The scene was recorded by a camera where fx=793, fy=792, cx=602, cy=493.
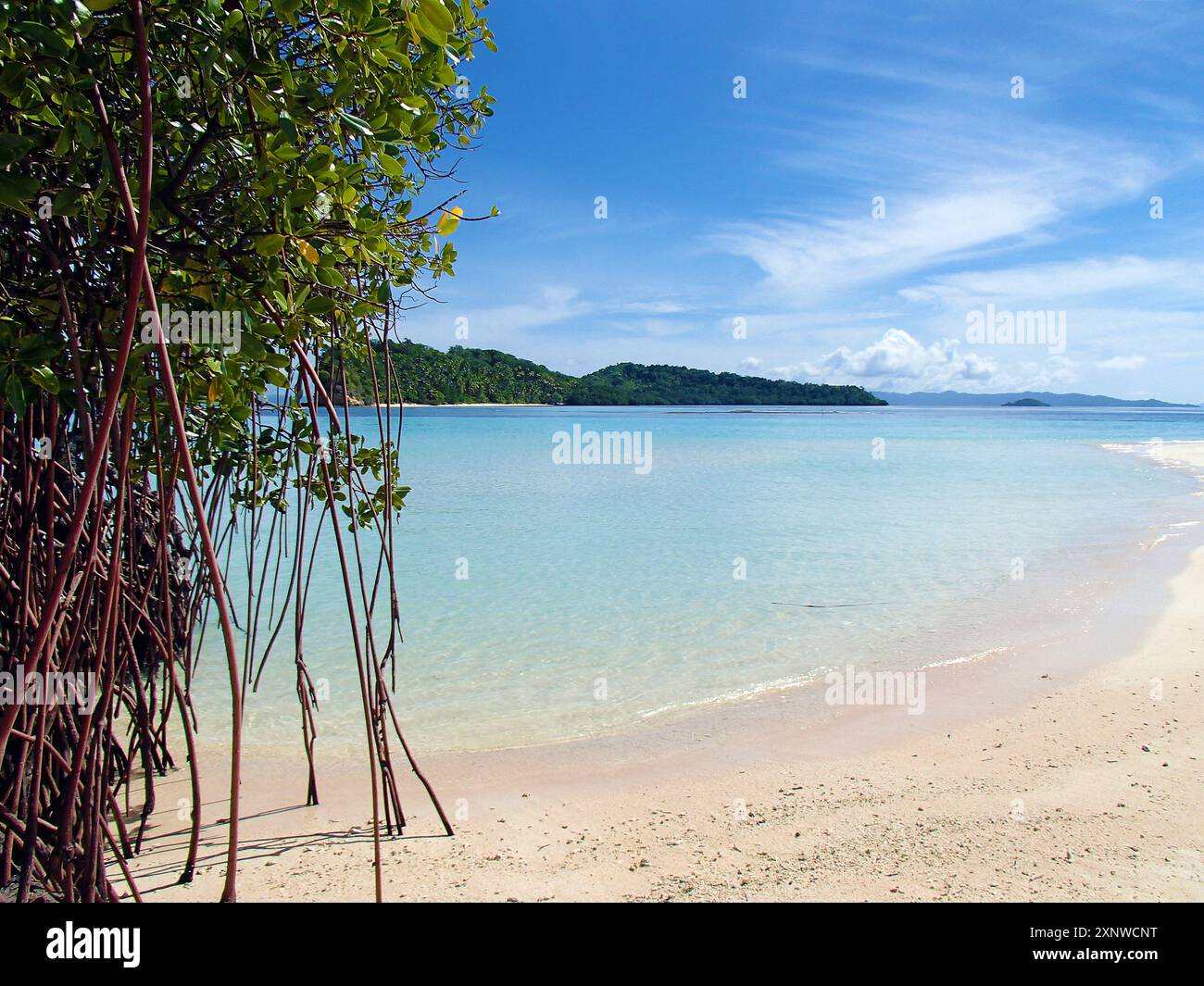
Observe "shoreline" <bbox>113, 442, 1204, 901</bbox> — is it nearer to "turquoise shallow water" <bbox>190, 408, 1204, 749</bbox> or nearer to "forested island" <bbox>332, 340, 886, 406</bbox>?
"turquoise shallow water" <bbox>190, 408, 1204, 749</bbox>

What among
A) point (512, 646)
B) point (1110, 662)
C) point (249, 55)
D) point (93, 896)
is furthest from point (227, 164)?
point (1110, 662)

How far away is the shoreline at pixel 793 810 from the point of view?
294 cm

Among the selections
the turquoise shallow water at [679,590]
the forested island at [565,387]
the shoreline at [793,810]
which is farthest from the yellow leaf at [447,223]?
the forested island at [565,387]

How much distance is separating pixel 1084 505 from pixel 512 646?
12402 mm

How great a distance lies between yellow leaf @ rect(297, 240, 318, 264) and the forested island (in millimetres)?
67730

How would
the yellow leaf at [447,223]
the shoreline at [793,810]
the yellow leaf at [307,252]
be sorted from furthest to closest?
the shoreline at [793,810]
the yellow leaf at [447,223]
the yellow leaf at [307,252]

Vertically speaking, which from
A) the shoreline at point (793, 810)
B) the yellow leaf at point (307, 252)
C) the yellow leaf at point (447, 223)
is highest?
the yellow leaf at point (447, 223)

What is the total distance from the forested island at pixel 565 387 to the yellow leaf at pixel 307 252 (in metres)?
67.7

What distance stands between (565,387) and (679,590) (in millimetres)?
105451

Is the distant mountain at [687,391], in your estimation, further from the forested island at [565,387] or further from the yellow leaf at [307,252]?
the yellow leaf at [307,252]

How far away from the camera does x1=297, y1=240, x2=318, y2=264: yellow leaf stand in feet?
5.21

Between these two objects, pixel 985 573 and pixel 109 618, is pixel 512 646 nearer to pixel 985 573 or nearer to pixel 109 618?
pixel 109 618

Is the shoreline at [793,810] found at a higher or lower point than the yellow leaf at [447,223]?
lower
